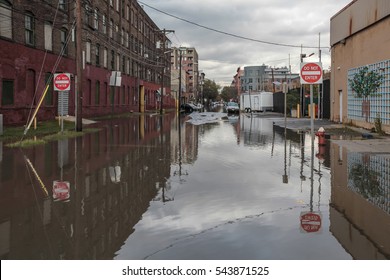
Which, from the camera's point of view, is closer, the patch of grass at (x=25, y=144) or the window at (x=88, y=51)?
the patch of grass at (x=25, y=144)

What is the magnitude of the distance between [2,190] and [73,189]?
136cm

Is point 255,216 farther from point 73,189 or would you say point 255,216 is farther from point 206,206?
point 73,189

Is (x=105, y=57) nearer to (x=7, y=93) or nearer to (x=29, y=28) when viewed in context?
(x=29, y=28)

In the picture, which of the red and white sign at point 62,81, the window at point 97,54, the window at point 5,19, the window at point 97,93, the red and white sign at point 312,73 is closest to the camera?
the red and white sign at point 312,73

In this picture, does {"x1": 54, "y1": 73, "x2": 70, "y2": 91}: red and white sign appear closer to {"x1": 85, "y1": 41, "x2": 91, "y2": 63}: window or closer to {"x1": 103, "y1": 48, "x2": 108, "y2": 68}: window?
{"x1": 85, "y1": 41, "x2": 91, "y2": 63}: window

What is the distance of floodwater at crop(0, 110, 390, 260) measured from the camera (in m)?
5.14

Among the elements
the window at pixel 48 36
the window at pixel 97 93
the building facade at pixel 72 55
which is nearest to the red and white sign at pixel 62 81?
the building facade at pixel 72 55

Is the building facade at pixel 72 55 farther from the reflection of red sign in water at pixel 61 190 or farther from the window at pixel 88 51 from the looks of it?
the reflection of red sign in water at pixel 61 190

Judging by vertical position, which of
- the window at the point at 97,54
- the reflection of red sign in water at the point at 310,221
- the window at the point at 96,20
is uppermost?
the window at the point at 96,20

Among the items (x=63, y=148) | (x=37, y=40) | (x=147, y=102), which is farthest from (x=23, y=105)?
(x=147, y=102)

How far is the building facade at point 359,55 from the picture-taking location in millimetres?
22983

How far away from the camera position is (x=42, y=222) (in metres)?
6.24

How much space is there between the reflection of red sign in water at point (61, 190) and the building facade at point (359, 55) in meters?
18.1

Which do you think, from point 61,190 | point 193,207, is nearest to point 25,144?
point 61,190
